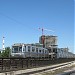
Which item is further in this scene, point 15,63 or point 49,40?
point 49,40

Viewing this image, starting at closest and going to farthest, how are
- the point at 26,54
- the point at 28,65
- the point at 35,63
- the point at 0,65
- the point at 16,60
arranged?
the point at 0,65 → the point at 16,60 → the point at 28,65 → the point at 35,63 → the point at 26,54

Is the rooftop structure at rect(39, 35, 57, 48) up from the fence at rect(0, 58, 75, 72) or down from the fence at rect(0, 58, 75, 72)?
up

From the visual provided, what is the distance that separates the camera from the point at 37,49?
4997 centimetres

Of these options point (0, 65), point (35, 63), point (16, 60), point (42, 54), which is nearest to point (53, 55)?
point (42, 54)

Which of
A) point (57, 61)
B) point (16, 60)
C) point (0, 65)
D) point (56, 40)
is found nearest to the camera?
point (0, 65)

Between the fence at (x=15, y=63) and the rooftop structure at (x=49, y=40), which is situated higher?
the rooftop structure at (x=49, y=40)

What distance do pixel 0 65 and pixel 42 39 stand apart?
73.5 m

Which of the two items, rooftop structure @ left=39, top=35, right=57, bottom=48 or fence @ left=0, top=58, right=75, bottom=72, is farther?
rooftop structure @ left=39, top=35, right=57, bottom=48

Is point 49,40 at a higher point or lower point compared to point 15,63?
higher

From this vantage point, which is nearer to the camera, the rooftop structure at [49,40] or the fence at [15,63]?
the fence at [15,63]

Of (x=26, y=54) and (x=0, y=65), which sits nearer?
(x=0, y=65)

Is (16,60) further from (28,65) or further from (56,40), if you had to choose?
(56,40)

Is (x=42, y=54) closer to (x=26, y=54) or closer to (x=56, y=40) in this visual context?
(x=26, y=54)

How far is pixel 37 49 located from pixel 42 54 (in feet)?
14.2
